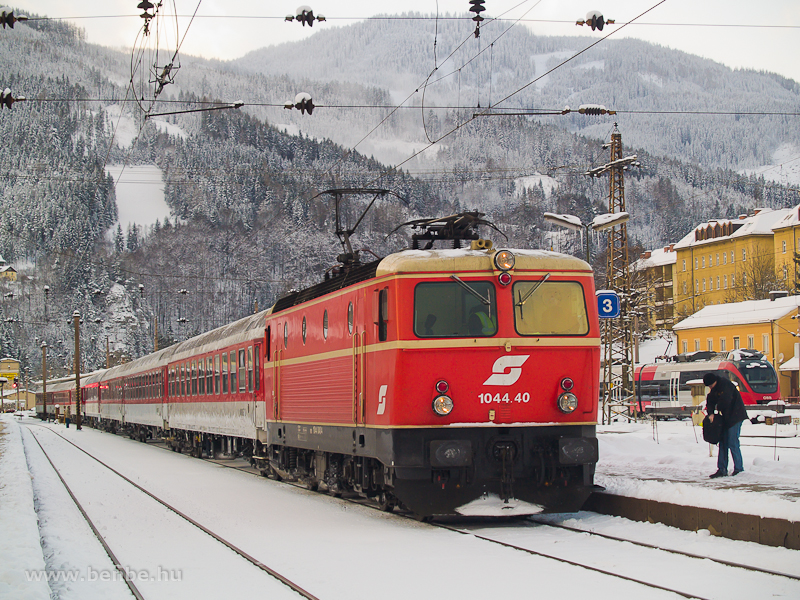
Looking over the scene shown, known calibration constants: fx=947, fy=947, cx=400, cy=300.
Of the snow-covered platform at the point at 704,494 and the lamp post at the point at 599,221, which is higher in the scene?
the lamp post at the point at 599,221

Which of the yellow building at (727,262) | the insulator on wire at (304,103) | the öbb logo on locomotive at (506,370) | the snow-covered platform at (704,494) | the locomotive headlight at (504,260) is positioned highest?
the yellow building at (727,262)

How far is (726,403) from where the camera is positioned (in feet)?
45.8

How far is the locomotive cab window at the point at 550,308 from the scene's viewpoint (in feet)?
39.8

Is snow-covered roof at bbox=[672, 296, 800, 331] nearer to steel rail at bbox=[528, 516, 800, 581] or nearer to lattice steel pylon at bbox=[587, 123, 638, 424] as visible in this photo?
lattice steel pylon at bbox=[587, 123, 638, 424]

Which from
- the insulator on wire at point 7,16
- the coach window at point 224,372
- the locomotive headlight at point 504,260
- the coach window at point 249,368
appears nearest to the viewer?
the locomotive headlight at point 504,260

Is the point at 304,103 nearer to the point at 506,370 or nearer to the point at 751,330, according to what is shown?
the point at 506,370

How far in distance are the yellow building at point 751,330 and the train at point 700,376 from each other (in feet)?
52.3

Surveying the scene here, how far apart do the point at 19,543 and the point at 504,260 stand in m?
6.68

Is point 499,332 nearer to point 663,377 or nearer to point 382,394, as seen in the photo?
point 382,394

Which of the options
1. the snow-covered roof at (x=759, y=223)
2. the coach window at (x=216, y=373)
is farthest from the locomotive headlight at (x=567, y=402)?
the snow-covered roof at (x=759, y=223)

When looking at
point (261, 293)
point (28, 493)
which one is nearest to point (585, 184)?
point (261, 293)

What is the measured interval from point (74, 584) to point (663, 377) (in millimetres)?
47211

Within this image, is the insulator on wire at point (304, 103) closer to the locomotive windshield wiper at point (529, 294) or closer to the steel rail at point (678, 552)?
the locomotive windshield wiper at point (529, 294)

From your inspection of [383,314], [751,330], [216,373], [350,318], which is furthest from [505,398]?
[751,330]
